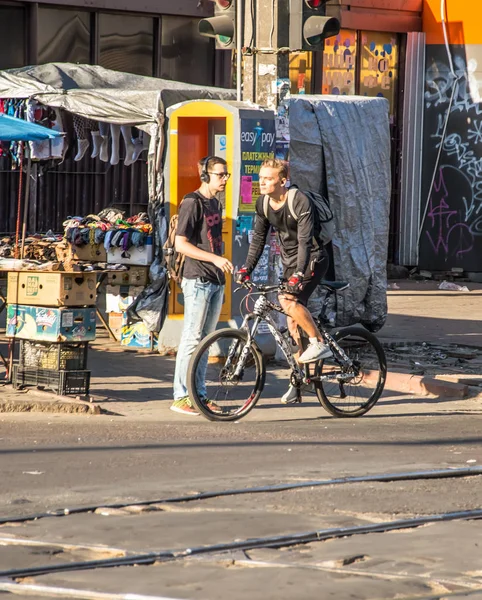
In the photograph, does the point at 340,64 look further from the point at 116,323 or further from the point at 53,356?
the point at 53,356

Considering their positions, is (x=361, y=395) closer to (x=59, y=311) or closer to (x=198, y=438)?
(x=198, y=438)

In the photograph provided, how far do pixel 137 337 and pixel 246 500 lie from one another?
21.1 ft

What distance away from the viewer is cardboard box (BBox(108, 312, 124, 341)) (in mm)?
13781

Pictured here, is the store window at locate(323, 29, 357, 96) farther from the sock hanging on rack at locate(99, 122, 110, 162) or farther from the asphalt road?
the asphalt road

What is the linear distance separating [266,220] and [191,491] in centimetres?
323

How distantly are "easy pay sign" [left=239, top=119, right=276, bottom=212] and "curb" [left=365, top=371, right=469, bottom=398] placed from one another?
2.22 metres

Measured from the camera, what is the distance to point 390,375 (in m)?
11.9

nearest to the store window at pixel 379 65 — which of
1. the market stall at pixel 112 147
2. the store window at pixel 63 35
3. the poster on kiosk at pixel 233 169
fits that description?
the store window at pixel 63 35

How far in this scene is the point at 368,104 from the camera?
46.5 feet

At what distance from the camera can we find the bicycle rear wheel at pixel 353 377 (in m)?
9.97

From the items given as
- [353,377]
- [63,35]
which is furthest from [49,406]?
[63,35]

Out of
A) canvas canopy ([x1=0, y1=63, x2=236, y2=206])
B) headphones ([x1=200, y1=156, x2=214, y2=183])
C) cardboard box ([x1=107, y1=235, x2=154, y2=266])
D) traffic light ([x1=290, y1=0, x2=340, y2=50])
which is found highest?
traffic light ([x1=290, y1=0, x2=340, y2=50])

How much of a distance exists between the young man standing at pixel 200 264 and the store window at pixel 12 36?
876 cm

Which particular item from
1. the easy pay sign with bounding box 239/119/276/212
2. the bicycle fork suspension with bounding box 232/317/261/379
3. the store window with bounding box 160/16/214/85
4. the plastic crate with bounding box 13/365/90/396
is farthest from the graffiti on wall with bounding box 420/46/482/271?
the bicycle fork suspension with bounding box 232/317/261/379
